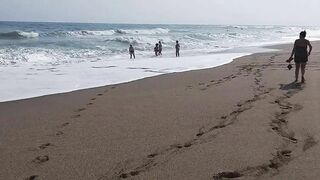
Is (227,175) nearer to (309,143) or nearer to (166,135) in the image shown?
(309,143)

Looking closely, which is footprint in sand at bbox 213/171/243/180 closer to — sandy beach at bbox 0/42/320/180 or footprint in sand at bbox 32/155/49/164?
sandy beach at bbox 0/42/320/180

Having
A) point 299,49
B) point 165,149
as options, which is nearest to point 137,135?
point 165,149

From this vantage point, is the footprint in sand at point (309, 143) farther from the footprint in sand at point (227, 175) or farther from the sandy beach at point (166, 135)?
the footprint in sand at point (227, 175)

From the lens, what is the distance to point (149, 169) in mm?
4145

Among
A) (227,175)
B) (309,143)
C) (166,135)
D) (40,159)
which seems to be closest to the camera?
(227,175)

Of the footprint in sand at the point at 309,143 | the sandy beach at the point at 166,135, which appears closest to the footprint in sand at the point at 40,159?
the sandy beach at the point at 166,135

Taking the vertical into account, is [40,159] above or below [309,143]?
below

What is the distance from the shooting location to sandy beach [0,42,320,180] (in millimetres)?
4117

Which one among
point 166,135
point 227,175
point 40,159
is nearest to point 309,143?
point 227,175

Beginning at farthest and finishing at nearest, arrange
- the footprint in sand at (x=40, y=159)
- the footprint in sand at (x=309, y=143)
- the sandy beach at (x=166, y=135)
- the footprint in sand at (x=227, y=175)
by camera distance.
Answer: the footprint in sand at (x=309, y=143)
the footprint in sand at (x=40, y=159)
the sandy beach at (x=166, y=135)
the footprint in sand at (x=227, y=175)

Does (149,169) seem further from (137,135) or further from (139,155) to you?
(137,135)

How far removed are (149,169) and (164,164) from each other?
0.19 meters

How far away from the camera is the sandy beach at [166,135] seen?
412 centimetres

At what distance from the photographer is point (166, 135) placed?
5.38 metres
